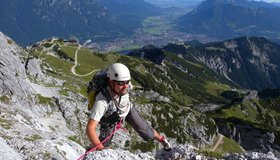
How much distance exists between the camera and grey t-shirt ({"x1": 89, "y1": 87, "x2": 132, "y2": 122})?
1380cm

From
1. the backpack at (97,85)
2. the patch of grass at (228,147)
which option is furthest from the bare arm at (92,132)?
the patch of grass at (228,147)

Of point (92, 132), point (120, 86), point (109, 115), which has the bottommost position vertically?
point (92, 132)

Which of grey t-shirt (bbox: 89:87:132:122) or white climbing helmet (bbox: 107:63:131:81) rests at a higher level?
white climbing helmet (bbox: 107:63:131:81)

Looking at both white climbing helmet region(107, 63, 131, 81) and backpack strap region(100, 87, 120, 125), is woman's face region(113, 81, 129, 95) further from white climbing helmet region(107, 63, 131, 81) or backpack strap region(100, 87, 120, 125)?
backpack strap region(100, 87, 120, 125)

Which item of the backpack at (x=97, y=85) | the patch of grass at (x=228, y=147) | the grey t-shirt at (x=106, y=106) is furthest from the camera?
the patch of grass at (x=228, y=147)

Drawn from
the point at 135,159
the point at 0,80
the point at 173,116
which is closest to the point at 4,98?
the point at 0,80

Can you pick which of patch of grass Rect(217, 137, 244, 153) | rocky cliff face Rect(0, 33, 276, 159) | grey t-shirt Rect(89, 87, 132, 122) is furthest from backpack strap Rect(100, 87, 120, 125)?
patch of grass Rect(217, 137, 244, 153)

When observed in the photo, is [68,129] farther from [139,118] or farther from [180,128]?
[180,128]

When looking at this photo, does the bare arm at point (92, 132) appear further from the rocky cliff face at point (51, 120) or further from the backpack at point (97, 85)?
the backpack at point (97, 85)

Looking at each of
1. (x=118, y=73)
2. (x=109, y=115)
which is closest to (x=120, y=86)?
(x=118, y=73)

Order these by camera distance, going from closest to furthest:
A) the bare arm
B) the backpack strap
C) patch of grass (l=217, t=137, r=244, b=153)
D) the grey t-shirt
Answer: the bare arm, the grey t-shirt, the backpack strap, patch of grass (l=217, t=137, r=244, b=153)

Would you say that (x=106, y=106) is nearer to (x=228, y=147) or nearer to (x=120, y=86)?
(x=120, y=86)

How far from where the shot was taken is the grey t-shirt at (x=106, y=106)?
13.8 metres

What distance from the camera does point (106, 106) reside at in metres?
14.3
